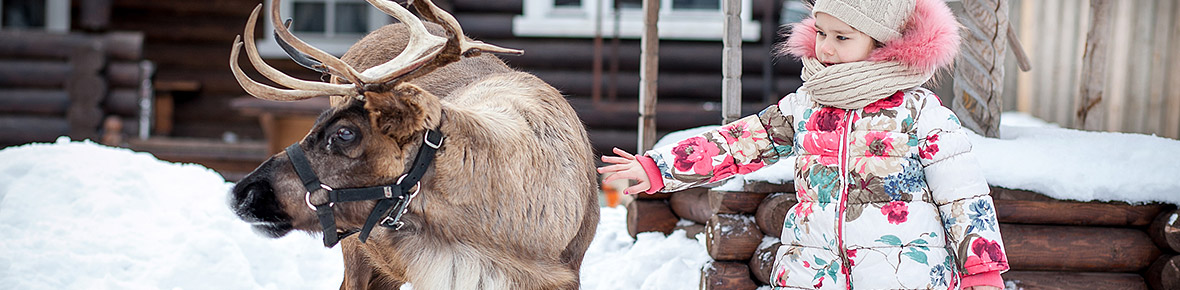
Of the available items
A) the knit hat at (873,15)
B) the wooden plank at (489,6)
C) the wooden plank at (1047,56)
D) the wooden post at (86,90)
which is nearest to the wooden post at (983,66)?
the knit hat at (873,15)

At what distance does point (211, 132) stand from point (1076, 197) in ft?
29.4

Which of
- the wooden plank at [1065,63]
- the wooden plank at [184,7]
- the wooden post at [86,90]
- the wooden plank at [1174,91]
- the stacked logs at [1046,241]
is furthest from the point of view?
the wooden plank at [184,7]

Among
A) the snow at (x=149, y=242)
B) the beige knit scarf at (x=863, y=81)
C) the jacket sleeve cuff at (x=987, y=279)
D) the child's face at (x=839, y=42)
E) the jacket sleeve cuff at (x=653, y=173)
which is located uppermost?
the child's face at (x=839, y=42)

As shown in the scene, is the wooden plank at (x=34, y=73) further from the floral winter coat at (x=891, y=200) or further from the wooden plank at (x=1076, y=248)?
the wooden plank at (x=1076, y=248)

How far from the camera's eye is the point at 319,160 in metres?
2.46

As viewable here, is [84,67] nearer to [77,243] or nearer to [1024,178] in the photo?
[77,243]

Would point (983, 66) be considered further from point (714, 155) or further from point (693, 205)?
point (714, 155)

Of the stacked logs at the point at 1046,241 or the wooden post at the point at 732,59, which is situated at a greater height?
the wooden post at the point at 732,59

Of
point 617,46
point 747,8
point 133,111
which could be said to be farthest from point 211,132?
point 747,8

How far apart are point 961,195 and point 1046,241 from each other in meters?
1.27

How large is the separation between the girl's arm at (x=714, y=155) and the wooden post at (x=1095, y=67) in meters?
2.34

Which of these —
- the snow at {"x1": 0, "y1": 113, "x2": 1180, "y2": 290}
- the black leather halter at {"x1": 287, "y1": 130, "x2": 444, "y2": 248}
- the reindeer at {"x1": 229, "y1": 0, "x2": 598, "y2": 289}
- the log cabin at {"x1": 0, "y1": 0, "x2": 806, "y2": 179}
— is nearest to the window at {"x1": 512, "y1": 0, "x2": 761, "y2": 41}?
the log cabin at {"x1": 0, "y1": 0, "x2": 806, "y2": 179}

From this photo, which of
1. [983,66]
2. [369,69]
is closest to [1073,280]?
[983,66]

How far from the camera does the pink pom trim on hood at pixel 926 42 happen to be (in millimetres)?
2338
